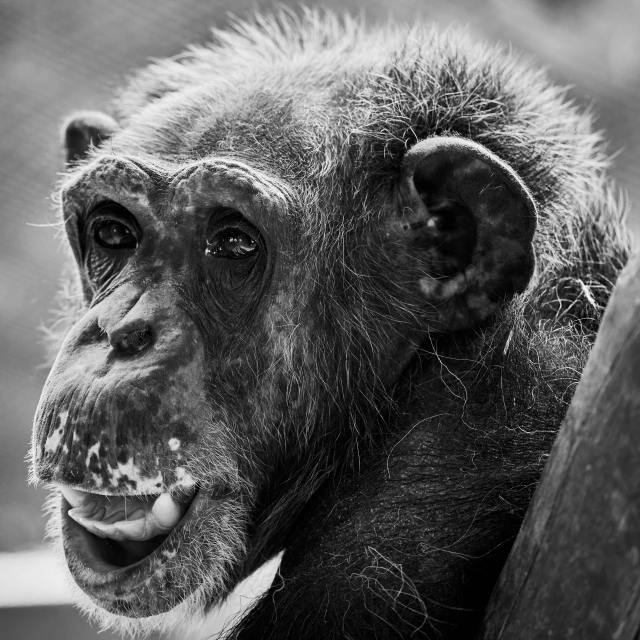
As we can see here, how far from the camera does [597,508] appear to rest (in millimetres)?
1457

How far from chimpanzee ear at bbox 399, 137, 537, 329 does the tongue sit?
2.84 feet

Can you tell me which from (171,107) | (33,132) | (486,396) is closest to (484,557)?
(486,396)

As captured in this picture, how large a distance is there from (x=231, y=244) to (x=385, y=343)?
19.2 inches

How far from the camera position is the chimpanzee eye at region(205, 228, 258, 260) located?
7.61 ft

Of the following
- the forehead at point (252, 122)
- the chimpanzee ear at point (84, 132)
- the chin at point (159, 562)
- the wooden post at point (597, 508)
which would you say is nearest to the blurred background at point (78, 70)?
the chimpanzee ear at point (84, 132)

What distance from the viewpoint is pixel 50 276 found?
640 centimetres

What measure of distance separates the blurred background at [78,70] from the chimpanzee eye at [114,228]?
148 inches

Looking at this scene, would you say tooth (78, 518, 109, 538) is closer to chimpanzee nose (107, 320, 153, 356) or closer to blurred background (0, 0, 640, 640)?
chimpanzee nose (107, 320, 153, 356)

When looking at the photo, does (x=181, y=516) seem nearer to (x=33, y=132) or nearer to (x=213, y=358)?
(x=213, y=358)

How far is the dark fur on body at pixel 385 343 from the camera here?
2072 mm

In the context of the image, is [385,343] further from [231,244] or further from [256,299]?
[231,244]

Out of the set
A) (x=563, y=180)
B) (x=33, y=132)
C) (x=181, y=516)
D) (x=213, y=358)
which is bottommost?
(x=181, y=516)

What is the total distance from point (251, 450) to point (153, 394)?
1.13 feet

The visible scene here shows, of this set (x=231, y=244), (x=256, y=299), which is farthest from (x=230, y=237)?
(x=256, y=299)
